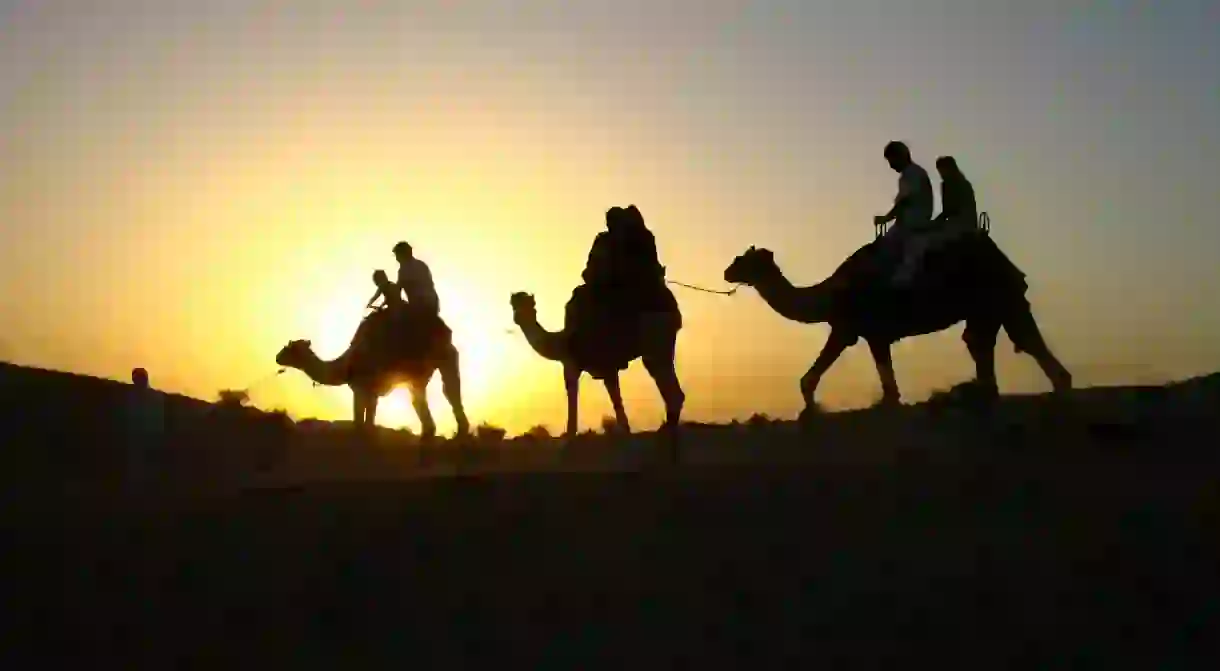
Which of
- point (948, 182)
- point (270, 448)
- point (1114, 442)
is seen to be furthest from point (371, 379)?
point (1114, 442)

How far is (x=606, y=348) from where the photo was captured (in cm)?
1828

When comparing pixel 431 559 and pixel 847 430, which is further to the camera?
pixel 847 430

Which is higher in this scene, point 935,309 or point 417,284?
point 417,284

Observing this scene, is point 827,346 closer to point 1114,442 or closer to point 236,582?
point 1114,442

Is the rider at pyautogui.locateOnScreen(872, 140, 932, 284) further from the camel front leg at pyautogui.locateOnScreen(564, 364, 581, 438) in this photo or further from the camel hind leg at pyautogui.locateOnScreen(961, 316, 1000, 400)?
the camel front leg at pyautogui.locateOnScreen(564, 364, 581, 438)

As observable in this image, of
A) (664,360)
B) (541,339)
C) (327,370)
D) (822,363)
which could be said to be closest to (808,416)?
(822,363)

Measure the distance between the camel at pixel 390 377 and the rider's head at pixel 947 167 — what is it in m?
6.57

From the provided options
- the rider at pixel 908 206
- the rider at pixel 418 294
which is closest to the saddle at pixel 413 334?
the rider at pixel 418 294

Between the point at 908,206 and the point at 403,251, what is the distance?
6.28 metres

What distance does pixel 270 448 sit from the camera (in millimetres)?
24859

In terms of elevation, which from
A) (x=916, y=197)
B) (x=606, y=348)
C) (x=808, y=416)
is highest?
(x=916, y=197)

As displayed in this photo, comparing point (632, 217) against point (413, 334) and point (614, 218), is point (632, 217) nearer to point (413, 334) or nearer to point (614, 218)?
point (614, 218)

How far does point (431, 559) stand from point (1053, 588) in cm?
403

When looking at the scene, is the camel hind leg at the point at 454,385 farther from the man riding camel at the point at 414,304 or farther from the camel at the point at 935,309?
the camel at the point at 935,309
